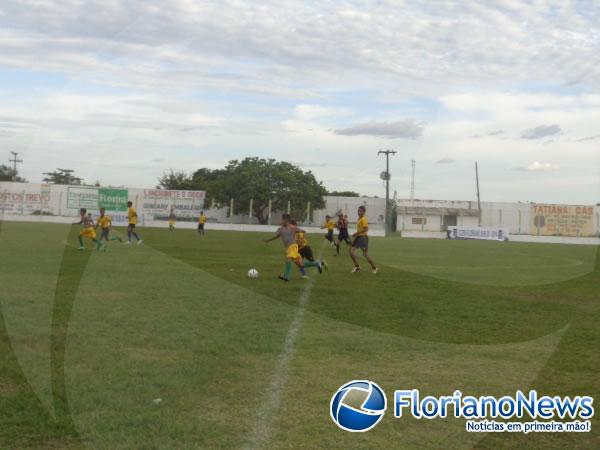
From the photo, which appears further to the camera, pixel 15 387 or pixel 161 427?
pixel 15 387

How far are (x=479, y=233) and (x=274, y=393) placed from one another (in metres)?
57.3

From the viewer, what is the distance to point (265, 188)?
256 feet

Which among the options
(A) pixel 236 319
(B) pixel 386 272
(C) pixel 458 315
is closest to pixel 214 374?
(A) pixel 236 319

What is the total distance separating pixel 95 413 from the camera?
580 centimetres

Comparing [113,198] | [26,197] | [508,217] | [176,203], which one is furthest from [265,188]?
[508,217]

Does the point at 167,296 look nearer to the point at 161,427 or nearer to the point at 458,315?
the point at 458,315

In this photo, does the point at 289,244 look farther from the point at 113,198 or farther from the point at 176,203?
the point at 176,203

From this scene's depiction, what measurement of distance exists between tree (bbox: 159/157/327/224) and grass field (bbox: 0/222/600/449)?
6143 centimetres

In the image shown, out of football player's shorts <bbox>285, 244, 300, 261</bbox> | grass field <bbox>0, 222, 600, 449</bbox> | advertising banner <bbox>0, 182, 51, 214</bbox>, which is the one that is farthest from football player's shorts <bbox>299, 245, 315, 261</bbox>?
advertising banner <bbox>0, 182, 51, 214</bbox>

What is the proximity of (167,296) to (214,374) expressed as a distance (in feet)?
19.5

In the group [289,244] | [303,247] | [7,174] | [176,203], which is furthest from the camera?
[7,174]

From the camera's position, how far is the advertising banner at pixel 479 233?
199 ft

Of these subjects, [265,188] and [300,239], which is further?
[265,188]

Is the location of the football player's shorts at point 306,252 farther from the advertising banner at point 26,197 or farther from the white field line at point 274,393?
the advertising banner at point 26,197
